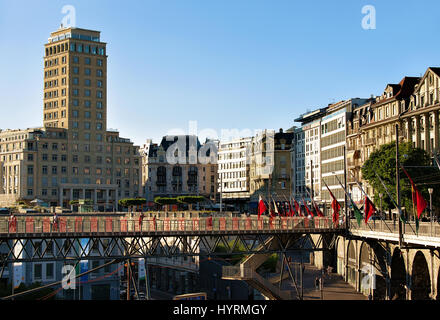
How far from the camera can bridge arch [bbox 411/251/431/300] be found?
2206 inches

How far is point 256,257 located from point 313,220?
6.86 metres

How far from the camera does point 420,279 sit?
5612 cm

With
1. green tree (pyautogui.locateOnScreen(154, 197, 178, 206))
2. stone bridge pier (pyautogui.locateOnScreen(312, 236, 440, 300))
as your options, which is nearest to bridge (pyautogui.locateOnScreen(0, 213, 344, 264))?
stone bridge pier (pyautogui.locateOnScreen(312, 236, 440, 300))

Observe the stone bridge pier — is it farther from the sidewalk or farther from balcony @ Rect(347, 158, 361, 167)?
balcony @ Rect(347, 158, 361, 167)

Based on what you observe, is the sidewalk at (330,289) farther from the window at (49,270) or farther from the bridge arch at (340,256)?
the window at (49,270)

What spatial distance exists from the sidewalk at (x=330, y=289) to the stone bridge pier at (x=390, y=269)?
2.63ft

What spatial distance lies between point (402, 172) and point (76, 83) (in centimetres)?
11751

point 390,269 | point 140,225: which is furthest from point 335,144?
point 140,225

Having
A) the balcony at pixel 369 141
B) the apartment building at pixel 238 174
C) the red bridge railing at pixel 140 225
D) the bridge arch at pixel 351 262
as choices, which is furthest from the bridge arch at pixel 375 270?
the apartment building at pixel 238 174

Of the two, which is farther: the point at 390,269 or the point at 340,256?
the point at 340,256

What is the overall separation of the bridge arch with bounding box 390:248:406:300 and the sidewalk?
226 inches

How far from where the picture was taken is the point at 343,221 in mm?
70500

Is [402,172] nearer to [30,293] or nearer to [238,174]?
[30,293]
